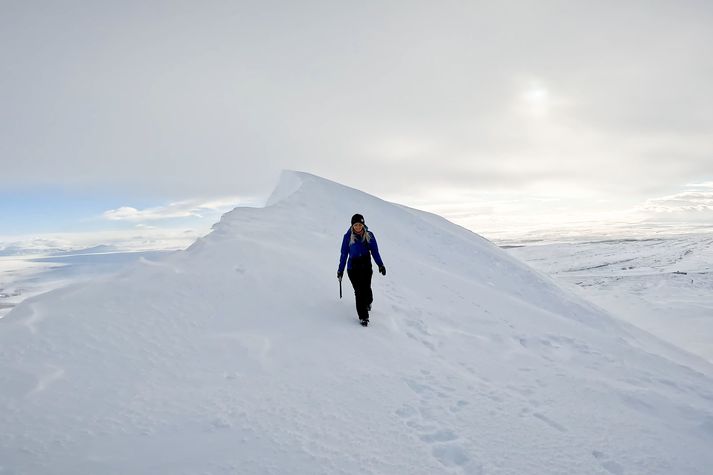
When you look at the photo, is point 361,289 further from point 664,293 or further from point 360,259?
point 664,293

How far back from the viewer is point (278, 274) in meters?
8.27

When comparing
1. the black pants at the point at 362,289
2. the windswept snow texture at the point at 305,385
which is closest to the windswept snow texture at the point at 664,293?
the windswept snow texture at the point at 305,385

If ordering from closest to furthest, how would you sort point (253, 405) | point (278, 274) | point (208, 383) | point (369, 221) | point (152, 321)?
point (253, 405), point (208, 383), point (152, 321), point (278, 274), point (369, 221)

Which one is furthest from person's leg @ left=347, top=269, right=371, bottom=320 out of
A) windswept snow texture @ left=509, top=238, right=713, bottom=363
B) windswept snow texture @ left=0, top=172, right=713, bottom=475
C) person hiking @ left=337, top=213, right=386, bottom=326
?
windswept snow texture @ left=509, top=238, right=713, bottom=363

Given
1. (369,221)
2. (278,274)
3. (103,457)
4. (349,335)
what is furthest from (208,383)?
(369,221)

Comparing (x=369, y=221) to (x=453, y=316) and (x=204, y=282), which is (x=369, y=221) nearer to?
(x=453, y=316)

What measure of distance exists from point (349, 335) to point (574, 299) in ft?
38.6

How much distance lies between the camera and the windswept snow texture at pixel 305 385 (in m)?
3.56

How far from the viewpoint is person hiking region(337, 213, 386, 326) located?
684 centimetres

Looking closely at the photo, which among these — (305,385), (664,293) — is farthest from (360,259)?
(664,293)

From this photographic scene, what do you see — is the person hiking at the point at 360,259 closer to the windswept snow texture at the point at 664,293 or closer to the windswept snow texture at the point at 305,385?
the windswept snow texture at the point at 305,385

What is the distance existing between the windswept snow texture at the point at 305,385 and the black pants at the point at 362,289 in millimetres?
291

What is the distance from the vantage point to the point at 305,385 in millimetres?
4730

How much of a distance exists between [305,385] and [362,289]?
2.40 metres
